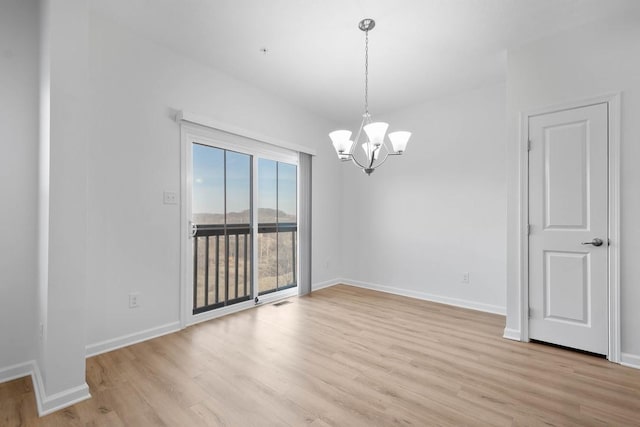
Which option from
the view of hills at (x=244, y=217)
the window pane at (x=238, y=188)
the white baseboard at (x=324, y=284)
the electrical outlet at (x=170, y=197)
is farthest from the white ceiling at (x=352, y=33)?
the white baseboard at (x=324, y=284)

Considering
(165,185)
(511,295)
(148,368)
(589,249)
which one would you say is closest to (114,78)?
(165,185)

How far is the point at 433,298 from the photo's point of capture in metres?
4.04

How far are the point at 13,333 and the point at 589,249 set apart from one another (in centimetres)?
454

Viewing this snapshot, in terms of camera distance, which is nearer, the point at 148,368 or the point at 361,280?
the point at 148,368

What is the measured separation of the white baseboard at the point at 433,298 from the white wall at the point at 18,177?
3.85m

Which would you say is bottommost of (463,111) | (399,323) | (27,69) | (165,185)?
(399,323)

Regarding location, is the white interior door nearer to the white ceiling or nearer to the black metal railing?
the white ceiling

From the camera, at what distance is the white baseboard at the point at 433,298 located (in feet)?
11.8

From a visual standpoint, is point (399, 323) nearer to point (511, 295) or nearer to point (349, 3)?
point (511, 295)

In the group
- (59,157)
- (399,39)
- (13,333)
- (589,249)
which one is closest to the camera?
(59,157)

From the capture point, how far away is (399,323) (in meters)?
3.20

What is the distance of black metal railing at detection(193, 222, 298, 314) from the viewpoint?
3215 mm

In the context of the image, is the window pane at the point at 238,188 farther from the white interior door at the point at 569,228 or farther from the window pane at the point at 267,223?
the white interior door at the point at 569,228

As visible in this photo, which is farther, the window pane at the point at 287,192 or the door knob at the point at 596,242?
the window pane at the point at 287,192
